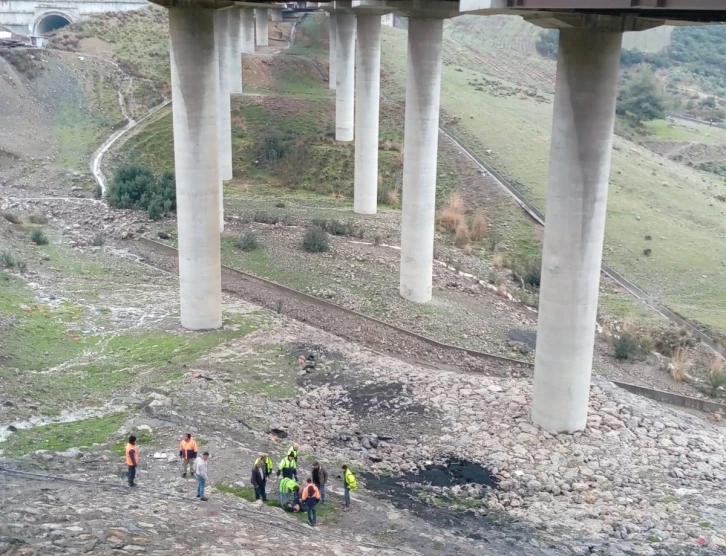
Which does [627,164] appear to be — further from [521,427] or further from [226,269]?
[521,427]

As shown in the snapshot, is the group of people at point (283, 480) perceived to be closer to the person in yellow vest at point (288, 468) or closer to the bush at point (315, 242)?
the person in yellow vest at point (288, 468)

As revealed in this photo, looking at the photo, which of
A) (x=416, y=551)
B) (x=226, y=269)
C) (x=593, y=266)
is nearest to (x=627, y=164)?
(x=226, y=269)

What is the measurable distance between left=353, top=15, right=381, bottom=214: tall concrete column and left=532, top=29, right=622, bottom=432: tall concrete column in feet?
74.4

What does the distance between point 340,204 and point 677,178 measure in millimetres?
24419

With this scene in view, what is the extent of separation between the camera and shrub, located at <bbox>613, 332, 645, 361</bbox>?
29.3 meters

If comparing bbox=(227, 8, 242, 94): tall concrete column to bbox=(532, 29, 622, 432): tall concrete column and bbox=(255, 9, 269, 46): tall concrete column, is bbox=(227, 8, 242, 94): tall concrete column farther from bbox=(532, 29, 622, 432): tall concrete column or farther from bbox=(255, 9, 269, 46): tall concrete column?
bbox=(532, 29, 622, 432): tall concrete column

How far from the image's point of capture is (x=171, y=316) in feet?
91.6

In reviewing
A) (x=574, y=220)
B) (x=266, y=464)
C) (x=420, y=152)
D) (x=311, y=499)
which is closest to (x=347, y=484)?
(x=311, y=499)

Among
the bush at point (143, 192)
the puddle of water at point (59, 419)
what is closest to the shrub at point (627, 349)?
the puddle of water at point (59, 419)

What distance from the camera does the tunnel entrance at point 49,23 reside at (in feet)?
294

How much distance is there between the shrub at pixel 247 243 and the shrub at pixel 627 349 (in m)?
16.4

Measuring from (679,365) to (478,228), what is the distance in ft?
54.2

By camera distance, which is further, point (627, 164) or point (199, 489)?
point (627, 164)

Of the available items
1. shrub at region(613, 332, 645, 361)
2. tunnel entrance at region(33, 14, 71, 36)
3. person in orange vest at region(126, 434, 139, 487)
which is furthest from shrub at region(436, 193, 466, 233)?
tunnel entrance at region(33, 14, 71, 36)
